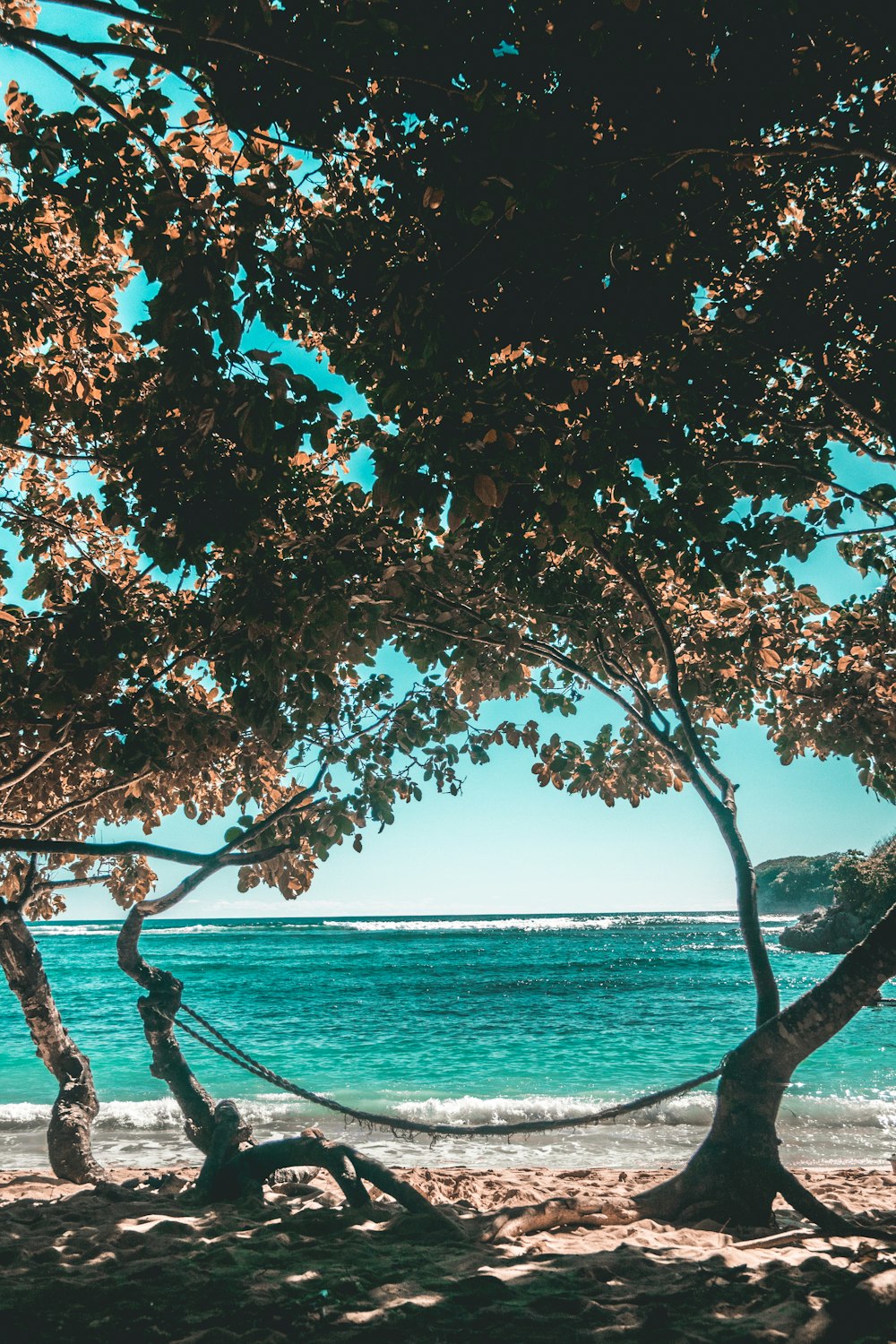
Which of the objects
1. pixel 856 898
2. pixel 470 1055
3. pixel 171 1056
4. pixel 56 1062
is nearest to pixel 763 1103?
pixel 171 1056

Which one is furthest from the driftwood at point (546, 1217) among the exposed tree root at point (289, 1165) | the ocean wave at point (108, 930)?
the ocean wave at point (108, 930)

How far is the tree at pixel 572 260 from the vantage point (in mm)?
3479

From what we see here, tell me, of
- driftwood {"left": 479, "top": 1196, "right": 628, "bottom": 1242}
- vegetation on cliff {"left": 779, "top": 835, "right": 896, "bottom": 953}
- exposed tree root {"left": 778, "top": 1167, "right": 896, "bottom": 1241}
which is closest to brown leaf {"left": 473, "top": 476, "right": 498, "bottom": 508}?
driftwood {"left": 479, "top": 1196, "right": 628, "bottom": 1242}

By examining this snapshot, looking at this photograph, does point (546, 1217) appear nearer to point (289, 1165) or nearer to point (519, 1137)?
point (289, 1165)

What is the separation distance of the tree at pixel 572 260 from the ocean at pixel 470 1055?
464cm

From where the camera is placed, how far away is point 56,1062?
7.68 m

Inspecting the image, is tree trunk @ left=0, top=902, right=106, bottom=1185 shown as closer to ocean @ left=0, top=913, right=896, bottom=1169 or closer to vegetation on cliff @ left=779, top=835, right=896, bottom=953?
ocean @ left=0, top=913, right=896, bottom=1169

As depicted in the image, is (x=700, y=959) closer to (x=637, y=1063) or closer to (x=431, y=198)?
(x=637, y=1063)

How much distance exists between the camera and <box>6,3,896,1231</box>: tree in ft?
11.4

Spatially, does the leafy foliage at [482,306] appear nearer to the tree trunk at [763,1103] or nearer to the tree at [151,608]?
the tree at [151,608]

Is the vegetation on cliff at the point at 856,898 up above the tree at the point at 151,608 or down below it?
below

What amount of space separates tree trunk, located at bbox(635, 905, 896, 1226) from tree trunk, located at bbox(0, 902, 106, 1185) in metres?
5.41

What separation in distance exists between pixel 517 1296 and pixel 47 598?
616 centimetres

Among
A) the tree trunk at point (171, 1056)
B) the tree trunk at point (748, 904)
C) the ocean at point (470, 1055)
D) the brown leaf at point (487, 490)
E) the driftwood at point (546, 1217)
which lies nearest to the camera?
the brown leaf at point (487, 490)
